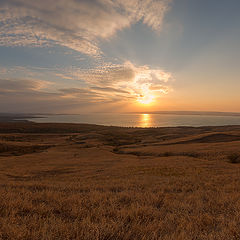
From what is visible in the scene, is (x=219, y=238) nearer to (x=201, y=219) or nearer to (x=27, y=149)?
(x=201, y=219)

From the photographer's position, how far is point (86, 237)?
339cm

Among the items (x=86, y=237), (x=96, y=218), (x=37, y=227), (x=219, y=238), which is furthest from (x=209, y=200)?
(x=37, y=227)

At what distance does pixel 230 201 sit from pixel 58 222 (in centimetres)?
639

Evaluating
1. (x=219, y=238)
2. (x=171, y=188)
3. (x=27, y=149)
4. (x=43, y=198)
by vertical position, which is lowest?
(x=27, y=149)

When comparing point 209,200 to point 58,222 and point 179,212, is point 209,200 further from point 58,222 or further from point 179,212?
point 58,222

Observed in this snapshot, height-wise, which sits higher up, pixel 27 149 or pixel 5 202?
pixel 5 202

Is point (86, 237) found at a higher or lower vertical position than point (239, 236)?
higher

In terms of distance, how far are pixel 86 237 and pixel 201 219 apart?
3387 mm

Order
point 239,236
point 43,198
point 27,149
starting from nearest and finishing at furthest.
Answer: point 239,236, point 43,198, point 27,149

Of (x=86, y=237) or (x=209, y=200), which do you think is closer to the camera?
(x=86, y=237)

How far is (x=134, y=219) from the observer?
4.52 metres

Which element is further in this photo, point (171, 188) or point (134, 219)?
point (171, 188)

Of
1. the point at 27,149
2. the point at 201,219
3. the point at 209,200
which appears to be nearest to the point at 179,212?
the point at 201,219

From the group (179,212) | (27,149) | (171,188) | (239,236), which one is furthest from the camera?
(27,149)
